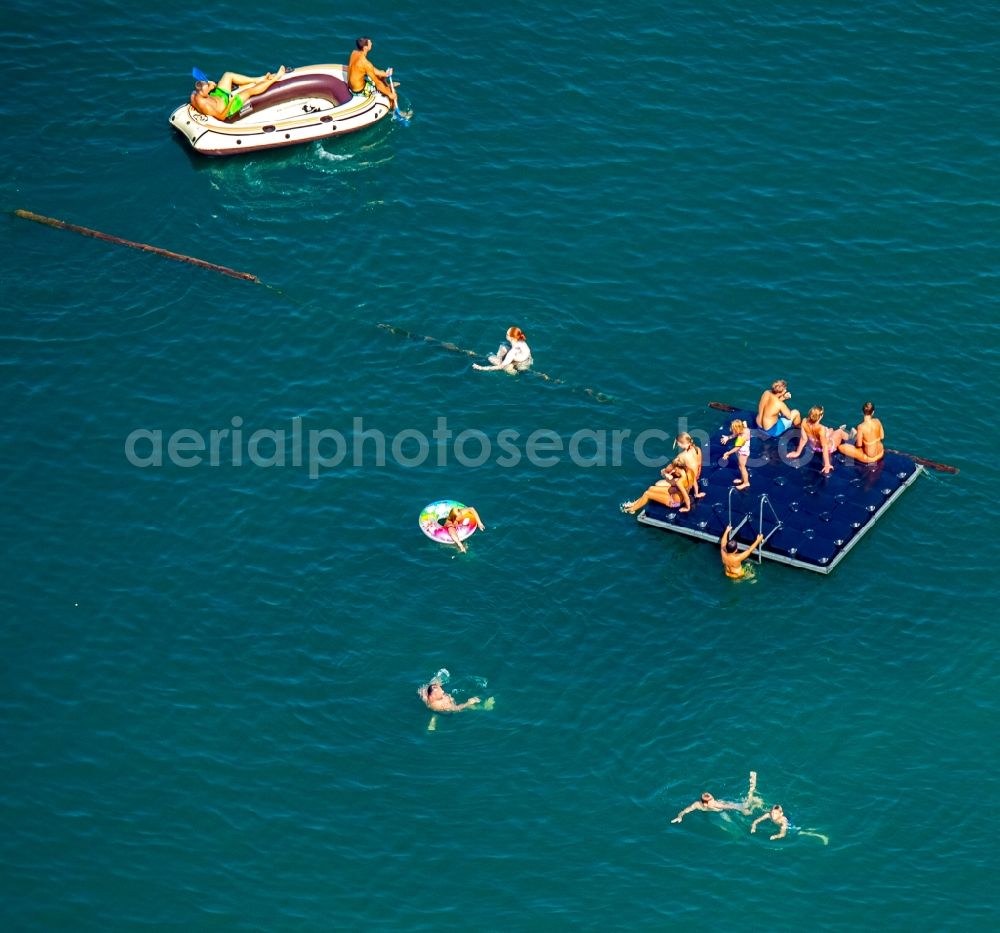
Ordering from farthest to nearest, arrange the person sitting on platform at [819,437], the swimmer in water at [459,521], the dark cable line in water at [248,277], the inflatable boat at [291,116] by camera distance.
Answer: the inflatable boat at [291,116], the dark cable line in water at [248,277], the person sitting on platform at [819,437], the swimmer in water at [459,521]

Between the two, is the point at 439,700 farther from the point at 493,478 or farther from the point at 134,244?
the point at 134,244

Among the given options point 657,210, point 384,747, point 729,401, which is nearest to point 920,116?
point 657,210

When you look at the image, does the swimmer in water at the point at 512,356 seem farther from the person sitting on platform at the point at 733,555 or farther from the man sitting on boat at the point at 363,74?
the man sitting on boat at the point at 363,74

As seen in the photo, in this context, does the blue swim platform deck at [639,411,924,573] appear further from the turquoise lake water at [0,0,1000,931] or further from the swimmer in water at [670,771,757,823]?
the swimmer in water at [670,771,757,823]

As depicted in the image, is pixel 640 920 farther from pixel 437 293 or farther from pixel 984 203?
pixel 984 203

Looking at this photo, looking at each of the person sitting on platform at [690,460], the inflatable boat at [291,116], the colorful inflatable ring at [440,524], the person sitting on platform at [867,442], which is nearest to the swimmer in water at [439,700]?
the colorful inflatable ring at [440,524]
